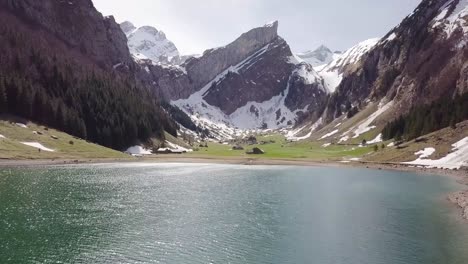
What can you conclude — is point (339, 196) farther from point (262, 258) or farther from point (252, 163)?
point (252, 163)

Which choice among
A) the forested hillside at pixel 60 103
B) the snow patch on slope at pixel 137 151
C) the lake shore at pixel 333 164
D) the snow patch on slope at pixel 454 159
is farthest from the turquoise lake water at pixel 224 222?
the snow patch on slope at pixel 137 151

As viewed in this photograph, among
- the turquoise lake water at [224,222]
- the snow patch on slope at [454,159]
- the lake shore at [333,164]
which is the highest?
the snow patch on slope at [454,159]

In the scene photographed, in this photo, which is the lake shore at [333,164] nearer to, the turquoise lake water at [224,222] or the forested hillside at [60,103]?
the turquoise lake water at [224,222]

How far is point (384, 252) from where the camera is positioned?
41938 mm

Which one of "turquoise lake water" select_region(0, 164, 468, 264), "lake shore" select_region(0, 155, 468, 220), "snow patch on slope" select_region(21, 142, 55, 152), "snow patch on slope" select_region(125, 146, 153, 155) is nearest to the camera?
"turquoise lake water" select_region(0, 164, 468, 264)

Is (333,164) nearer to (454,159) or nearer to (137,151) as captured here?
(454,159)

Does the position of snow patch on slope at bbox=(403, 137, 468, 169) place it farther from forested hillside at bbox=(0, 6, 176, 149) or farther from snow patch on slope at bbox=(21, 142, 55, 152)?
forested hillside at bbox=(0, 6, 176, 149)

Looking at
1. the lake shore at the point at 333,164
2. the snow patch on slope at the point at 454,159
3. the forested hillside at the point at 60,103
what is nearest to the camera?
the lake shore at the point at 333,164

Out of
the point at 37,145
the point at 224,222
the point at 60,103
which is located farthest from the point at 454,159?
the point at 60,103

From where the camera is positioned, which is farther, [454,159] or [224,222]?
[454,159]

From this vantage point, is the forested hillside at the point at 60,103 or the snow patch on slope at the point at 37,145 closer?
the snow patch on slope at the point at 37,145

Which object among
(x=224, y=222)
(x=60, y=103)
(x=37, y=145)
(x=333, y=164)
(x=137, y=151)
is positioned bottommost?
(x=224, y=222)

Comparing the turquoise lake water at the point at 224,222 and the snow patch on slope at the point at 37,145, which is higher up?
the snow patch on slope at the point at 37,145

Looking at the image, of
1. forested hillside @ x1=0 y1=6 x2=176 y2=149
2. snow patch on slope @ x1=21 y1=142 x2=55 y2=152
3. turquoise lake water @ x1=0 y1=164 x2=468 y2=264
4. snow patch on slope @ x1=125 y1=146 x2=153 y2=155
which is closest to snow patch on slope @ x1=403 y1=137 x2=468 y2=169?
turquoise lake water @ x1=0 y1=164 x2=468 y2=264
